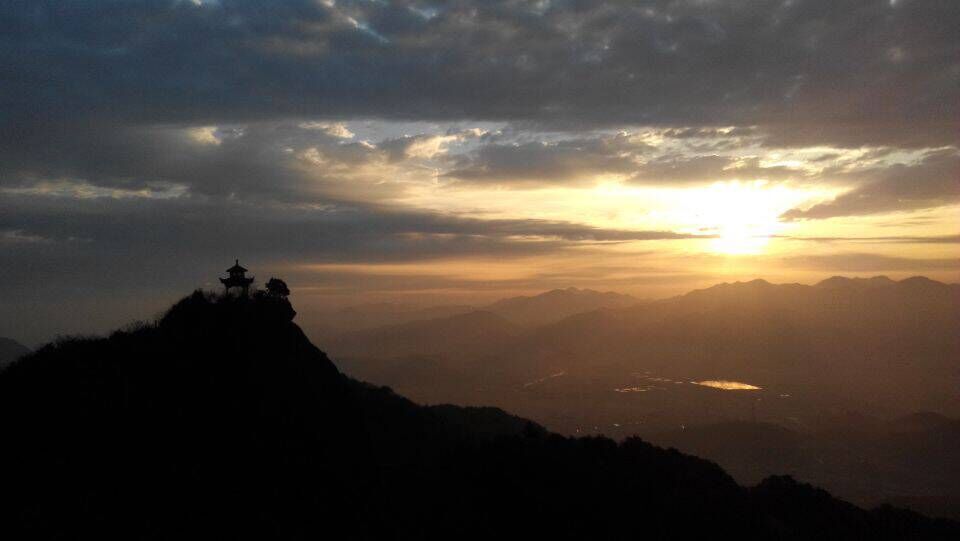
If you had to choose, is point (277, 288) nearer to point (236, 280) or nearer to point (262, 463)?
point (236, 280)

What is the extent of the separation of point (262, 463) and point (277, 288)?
844 inches

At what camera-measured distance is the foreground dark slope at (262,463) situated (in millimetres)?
31297

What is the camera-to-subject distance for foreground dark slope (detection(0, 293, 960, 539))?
31.3 m

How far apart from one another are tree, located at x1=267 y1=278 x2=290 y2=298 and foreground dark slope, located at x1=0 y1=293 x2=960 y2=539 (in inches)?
111

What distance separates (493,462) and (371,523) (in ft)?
63.2

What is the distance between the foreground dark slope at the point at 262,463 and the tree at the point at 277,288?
2.83 metres

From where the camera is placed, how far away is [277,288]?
55.7 metres

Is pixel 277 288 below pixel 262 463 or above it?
above

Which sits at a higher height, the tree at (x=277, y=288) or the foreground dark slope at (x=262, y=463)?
the tree at (x=277, y=288)

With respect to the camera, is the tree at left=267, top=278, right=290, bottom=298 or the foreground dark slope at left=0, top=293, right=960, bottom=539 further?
the tree at left=267, top=278, right=290, bottom=298

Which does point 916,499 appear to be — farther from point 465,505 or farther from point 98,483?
point 98,483

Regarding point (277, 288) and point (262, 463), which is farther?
point (277, 288)

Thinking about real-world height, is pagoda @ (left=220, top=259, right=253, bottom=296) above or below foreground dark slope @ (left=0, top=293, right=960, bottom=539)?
above

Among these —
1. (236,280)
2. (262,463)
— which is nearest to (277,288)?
(236,280)
